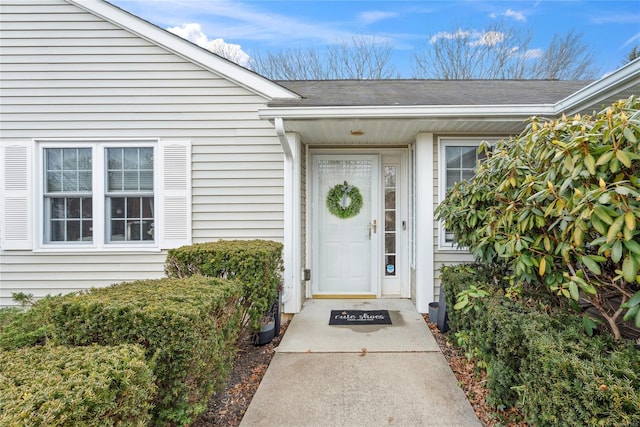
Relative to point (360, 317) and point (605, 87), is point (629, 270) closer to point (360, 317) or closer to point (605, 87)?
point (605, 87)

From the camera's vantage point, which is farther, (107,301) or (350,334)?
(350,334)

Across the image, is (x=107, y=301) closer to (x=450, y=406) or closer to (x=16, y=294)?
(x=450, y=406)

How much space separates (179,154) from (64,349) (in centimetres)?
289

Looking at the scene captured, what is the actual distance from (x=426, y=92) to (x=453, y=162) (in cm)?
113

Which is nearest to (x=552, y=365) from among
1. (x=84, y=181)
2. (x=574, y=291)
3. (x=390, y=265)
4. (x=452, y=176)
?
(x=574, y=291)

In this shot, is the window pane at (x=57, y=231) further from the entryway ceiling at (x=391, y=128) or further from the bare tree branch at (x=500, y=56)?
the bare tree branch at (x=500, y=56)

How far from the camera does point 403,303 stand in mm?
4340

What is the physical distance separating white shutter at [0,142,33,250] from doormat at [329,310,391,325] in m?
3.91

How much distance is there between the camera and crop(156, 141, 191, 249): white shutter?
3.90 meters

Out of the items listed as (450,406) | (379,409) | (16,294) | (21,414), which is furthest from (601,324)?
(16,294)

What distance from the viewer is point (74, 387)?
1098 mm

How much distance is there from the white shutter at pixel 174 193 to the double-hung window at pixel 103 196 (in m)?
0.14

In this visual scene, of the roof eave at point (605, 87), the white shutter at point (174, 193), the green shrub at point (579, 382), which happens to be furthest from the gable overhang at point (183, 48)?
the green shrub at point (579, 382)

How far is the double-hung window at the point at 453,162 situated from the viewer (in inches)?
155
